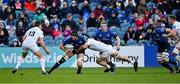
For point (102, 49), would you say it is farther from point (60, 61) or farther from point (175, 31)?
point (175, 31)

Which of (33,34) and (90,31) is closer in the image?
(33,34)

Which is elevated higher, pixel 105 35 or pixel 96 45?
pixel 105 35

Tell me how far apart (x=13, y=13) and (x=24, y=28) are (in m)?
1.80

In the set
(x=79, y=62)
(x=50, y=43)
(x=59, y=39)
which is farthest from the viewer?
(x=50, y=43)

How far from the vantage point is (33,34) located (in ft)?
81.7

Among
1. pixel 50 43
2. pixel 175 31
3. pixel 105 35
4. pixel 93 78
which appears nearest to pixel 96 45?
pixel 105 35

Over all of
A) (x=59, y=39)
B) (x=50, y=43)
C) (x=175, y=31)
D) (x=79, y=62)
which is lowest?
(x=50, y=43)


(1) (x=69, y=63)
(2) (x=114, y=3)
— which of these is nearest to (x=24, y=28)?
(1) (x=69, y=63)

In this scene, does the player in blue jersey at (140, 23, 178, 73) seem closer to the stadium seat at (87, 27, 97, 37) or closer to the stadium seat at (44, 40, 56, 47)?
the stadium seat at (87, 27, 97, 37)

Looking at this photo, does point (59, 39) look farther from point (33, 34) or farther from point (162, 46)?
point (162, 46)

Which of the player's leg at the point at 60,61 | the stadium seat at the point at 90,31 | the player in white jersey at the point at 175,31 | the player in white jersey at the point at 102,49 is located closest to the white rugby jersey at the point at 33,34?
the player's leg at the point at 60,61

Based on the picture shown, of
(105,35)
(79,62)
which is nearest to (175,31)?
(105,35)

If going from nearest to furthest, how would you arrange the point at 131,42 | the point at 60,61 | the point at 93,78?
the point at 93,78
the point at 60,61
the point at 131,42

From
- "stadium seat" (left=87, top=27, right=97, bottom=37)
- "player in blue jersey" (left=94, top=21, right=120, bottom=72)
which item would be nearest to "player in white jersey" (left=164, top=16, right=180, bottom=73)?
"player in blue jersey" (left=94, top=21, right=120, bottom=72)
